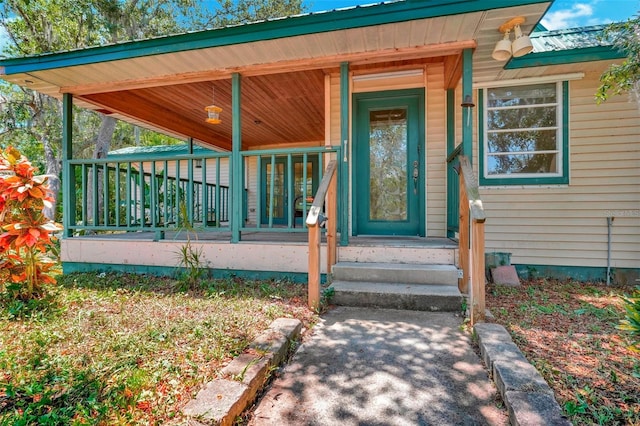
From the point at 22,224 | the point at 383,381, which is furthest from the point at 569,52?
the point at 22,224

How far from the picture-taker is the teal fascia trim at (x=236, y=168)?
4.00 metres

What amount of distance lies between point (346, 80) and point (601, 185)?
3452 mm

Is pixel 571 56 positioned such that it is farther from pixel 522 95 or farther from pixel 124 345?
pixel 124 345

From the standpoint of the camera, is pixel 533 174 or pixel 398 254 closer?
pixel 398 254

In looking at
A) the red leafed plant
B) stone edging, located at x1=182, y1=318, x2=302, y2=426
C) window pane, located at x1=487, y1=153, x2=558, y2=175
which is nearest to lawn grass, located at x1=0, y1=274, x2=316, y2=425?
stone edging, located at x1=182, y1=318, x2=302, y2=426

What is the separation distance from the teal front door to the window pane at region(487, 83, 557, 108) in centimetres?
97

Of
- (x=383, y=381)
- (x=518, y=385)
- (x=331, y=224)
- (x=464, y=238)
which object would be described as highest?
(x=331, y=224)

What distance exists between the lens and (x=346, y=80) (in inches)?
145

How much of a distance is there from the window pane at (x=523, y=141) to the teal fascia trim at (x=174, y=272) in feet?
9.69

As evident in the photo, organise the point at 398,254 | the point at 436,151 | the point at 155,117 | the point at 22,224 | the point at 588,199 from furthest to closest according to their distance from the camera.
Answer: the point at 155,117
the point at 436,151
the point at 588,199
the point at 398,254
the point at 22,224

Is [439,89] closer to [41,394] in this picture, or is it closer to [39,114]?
[41,394]

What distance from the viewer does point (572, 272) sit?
14.0ft

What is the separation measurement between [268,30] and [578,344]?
3.73 metres

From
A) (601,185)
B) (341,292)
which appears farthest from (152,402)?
(601,185)
